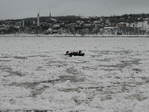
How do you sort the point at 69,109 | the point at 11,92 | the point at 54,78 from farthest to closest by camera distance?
the point at 54,78, the point at 11,92, the point at 69,109

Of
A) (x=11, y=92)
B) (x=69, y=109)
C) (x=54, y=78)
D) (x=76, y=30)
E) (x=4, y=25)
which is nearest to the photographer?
(x=69, y=109)

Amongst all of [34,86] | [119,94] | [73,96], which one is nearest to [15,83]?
[34,86]

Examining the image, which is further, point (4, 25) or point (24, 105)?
point (4, 25)

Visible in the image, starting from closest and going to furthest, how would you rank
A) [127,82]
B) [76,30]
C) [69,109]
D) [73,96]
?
1. [69,109]
2. [73,96]
3. [127,82]
4. [76,30]

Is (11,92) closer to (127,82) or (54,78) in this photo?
(54,78)

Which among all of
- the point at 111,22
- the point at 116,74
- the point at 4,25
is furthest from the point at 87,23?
the point at 116,74

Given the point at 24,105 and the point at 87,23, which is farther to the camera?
the point at 87,23

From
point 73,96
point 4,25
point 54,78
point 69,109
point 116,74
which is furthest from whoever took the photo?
point 4,25

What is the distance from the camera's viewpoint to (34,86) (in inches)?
403

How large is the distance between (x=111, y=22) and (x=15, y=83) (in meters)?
156

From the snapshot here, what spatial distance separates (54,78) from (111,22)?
154 m

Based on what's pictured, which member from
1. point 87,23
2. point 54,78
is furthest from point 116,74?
point 87,23

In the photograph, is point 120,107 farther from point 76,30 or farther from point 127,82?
point 76,30

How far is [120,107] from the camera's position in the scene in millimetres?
7449
